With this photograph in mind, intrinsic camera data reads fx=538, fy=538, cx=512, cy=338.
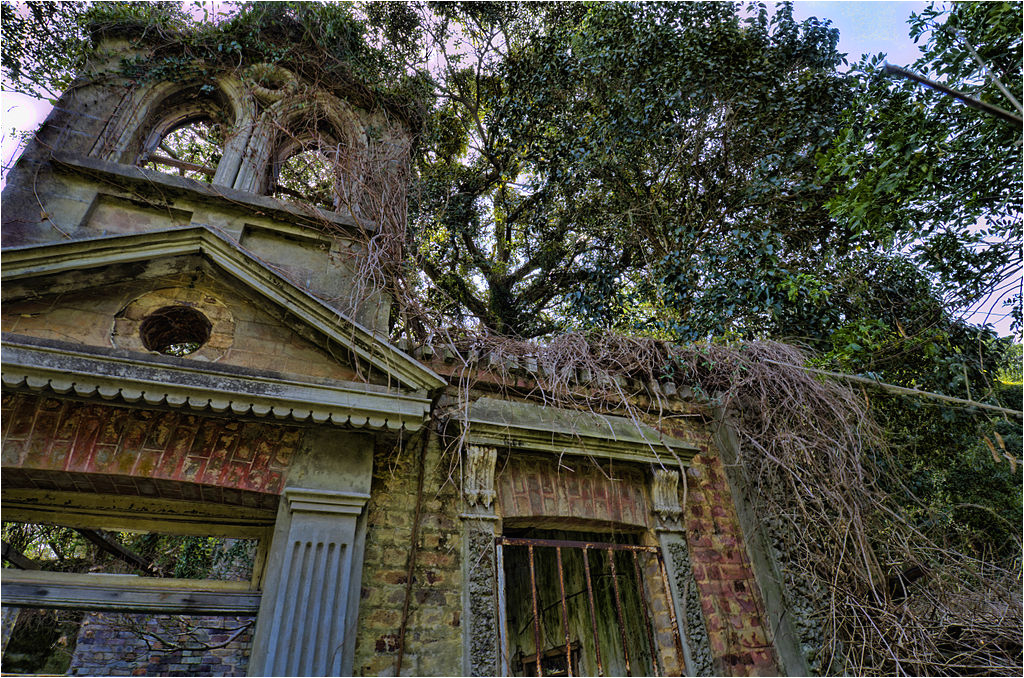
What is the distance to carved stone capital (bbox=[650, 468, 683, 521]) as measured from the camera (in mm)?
4742

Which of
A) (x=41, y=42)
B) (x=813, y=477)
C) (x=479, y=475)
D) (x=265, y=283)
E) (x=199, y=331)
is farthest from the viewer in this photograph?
(x=41, y=42)

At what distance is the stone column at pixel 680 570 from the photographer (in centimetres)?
417

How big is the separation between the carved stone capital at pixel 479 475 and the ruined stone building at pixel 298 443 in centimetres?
2

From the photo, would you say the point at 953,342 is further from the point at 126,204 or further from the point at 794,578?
the point at 126,204

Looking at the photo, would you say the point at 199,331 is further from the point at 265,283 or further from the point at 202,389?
the point at 202,389

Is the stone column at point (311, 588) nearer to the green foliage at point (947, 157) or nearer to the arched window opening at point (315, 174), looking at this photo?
the arched window opening at point (315, 174)

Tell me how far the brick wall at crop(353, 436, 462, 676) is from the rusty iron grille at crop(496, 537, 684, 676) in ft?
1.28

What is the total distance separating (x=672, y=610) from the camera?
4.34 m

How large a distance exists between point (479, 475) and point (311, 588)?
55.3 inches

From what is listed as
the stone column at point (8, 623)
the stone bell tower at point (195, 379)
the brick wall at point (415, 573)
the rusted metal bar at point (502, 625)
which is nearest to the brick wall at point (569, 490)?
the rusted metal bar at point (502, 625)

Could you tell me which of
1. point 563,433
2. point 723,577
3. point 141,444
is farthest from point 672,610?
point 141,444

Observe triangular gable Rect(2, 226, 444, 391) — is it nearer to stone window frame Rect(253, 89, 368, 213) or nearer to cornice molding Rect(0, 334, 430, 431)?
cornice molding Rect(0, 334, 430, 431)

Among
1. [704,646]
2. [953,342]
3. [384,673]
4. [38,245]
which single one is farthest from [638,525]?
[38,245]

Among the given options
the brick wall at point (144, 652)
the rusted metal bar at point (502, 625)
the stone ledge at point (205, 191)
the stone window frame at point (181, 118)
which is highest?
the stone window frame at point (181, 118)
